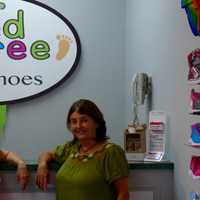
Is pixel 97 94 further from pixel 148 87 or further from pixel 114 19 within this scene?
pixel 148 87

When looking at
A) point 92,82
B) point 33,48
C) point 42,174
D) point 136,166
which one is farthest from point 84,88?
point 42,174

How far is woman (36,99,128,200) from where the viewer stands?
2166 millimetres

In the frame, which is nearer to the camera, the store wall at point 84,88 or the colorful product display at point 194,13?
the colorful product display at point 194,13

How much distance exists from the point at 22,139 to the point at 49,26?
1.00 meters

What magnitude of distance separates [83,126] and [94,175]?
0.24 m

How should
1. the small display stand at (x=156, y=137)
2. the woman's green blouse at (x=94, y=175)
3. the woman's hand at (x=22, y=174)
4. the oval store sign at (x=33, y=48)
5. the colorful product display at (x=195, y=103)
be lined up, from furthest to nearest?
the oval store sign at (x=33, y=48) → the small display stand at (x=156, y=137) → the woman's hand at (x=22, y=174) → the woman's green blouse at (x=94, y=175) → the colorful product display at (x=195, y=103)

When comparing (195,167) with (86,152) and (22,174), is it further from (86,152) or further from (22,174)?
(22,174)

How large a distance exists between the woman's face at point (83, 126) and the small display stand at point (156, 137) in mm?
539

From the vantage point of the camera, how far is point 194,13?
79.8 inches

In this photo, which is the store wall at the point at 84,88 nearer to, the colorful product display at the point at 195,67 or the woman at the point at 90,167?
the woman at the point at 90,167

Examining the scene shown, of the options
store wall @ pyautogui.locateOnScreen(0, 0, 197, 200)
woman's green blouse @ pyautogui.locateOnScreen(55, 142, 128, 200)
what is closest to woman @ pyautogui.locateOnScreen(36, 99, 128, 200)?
woman's green blouse @ pyautogui.locateOnScreen(55, 142, 128, 200)

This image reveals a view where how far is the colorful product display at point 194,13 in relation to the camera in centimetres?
196

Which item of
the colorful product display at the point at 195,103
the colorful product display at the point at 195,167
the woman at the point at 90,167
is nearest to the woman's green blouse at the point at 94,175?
the woman at the point at 90,167

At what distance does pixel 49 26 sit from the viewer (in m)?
4.00
